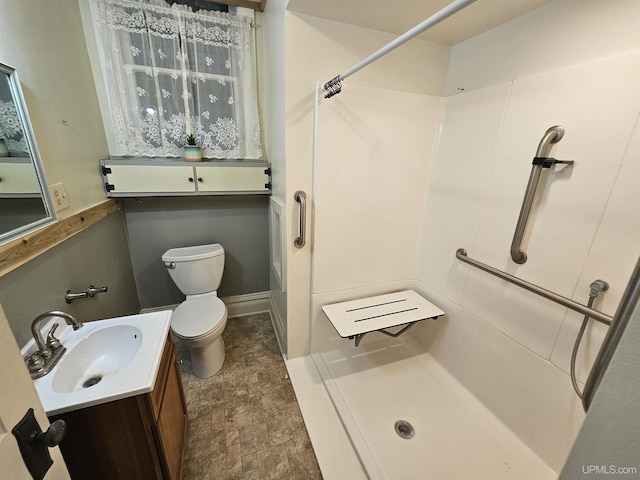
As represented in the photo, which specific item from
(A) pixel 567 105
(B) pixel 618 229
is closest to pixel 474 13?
(A) pixel 567 105

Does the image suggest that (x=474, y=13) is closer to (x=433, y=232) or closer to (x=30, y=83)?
(x=433, y=232)

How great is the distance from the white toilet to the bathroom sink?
415mm

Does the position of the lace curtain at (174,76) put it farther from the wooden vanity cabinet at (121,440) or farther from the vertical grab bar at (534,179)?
Result: the vertical grab bar at (534,179)

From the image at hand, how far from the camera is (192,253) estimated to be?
1890 millimetres

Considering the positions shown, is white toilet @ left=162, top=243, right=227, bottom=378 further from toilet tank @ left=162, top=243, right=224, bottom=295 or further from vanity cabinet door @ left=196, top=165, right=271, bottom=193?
vanity cabinet door @ left=196, top=165, right=271, bottom=193

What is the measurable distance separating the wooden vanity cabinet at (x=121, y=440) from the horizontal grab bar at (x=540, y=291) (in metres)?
1.61

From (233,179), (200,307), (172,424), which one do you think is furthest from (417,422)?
(233,179)

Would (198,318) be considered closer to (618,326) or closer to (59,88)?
(59,88)

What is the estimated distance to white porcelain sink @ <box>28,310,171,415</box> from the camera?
0.76 m

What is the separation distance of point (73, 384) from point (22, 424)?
2.15ft

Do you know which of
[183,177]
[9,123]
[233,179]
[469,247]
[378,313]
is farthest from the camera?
[233,179]

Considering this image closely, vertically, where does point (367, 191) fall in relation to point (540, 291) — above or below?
above

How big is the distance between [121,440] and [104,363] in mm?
375

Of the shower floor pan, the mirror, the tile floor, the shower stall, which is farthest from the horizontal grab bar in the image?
the mirror
